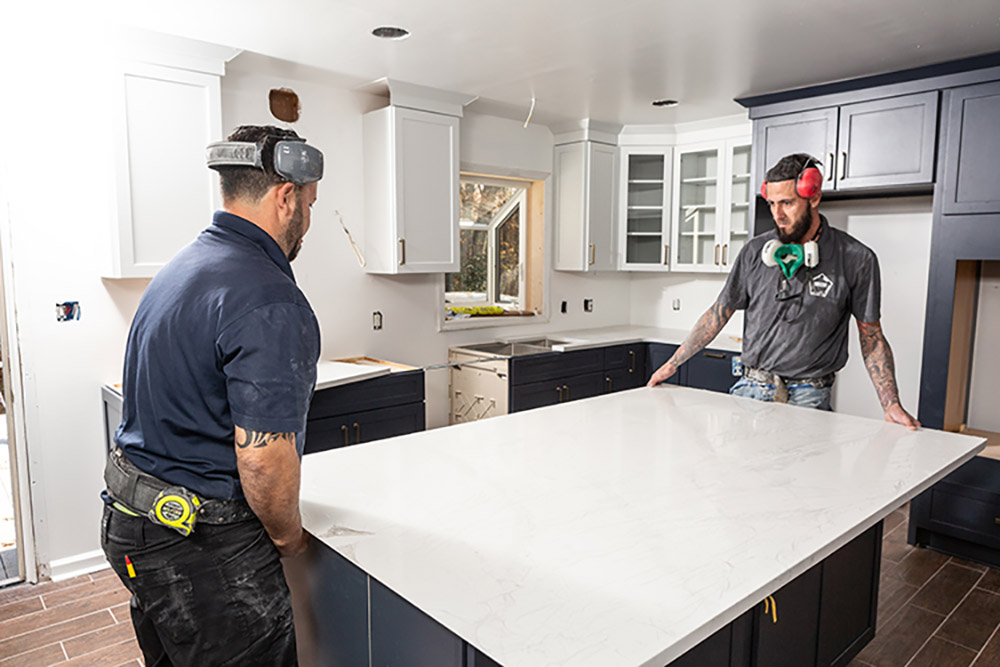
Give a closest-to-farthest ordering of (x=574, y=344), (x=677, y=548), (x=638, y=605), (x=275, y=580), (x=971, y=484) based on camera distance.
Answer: (x=638, y=605) < (x=677, y=548) < (x=275, y=580) < (x=971, y=484) < (x=574, y=344)

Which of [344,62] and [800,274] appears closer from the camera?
[800,274]

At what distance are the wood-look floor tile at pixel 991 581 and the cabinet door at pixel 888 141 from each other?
1.94 m

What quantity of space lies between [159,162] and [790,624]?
3.00 m

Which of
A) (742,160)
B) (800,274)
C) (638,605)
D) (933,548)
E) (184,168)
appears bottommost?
(933,548)

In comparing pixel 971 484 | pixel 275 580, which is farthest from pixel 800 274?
pixel 275 580

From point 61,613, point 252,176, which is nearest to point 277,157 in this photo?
point 252,176

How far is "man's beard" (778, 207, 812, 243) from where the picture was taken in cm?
260

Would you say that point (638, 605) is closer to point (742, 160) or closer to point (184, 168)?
point (184, 168)

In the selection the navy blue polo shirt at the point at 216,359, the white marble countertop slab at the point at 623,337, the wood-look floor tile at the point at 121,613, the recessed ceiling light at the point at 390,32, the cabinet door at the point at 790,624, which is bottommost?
the wood-look floor tile at the point at 121,613

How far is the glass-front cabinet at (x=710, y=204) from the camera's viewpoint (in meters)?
4.84

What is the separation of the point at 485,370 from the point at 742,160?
7.85 feet

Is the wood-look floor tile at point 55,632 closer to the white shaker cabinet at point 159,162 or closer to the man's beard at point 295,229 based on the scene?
the white shaker cabinet at point 159,162

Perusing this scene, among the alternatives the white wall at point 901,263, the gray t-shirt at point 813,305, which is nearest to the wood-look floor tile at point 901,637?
the gray t-shirt at point 813,305

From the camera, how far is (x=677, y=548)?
1284mm
